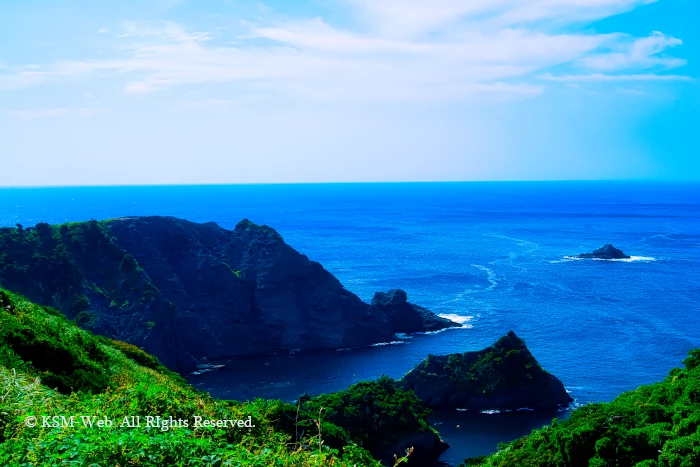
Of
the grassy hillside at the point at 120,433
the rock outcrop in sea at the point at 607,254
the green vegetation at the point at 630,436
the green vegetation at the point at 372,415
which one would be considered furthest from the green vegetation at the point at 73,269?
the rock outcrop in sea at the point at 607,254

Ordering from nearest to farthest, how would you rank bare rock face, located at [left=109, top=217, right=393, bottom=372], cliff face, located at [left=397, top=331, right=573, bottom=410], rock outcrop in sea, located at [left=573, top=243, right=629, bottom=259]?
1. cliff face, located at [left=397, top=331, right=573, bottom=410]
2. bare rock face, located at [left=109, top=217, right=393, bottom=372]
3. rock outcrop in sea, located at [left=573, top=243, right=629, bottom=259]

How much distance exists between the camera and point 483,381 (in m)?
58.0

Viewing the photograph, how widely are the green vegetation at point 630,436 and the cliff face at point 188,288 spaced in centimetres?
4859

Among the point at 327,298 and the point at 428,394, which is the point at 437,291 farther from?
the point at 428,394

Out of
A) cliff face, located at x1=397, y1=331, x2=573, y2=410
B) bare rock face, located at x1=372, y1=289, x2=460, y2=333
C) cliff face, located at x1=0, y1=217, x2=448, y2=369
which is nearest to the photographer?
cliff face, located at x1=397, y1=331, x2=573, y2=410

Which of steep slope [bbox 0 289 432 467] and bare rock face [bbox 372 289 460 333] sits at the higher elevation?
steep slope [bbox 0 289 432 467]

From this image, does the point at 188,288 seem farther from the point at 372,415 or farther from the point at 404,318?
the point at 372,415

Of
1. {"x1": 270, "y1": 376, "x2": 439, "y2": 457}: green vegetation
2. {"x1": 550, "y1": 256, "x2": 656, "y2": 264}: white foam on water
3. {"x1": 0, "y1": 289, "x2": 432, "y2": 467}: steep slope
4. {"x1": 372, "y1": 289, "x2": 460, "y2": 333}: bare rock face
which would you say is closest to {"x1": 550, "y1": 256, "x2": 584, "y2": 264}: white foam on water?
{"x1": 550, "y1": 256, "x2": 656, "y2": 264}: white foam on water

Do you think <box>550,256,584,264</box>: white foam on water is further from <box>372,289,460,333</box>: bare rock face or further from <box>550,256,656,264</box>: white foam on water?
<box>372,289,460,333</box>: bare rock face

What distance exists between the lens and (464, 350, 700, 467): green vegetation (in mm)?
23016

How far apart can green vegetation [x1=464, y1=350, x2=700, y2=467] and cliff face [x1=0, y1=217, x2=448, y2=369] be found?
48.6 m

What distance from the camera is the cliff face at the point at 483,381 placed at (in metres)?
57.1

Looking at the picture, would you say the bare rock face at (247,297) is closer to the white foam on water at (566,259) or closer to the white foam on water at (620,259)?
the white foam on water at (566,259)

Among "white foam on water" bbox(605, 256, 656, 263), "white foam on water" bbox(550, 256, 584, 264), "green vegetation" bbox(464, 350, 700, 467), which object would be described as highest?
"green vegetation" bbox(464, 350, 700, 467)
